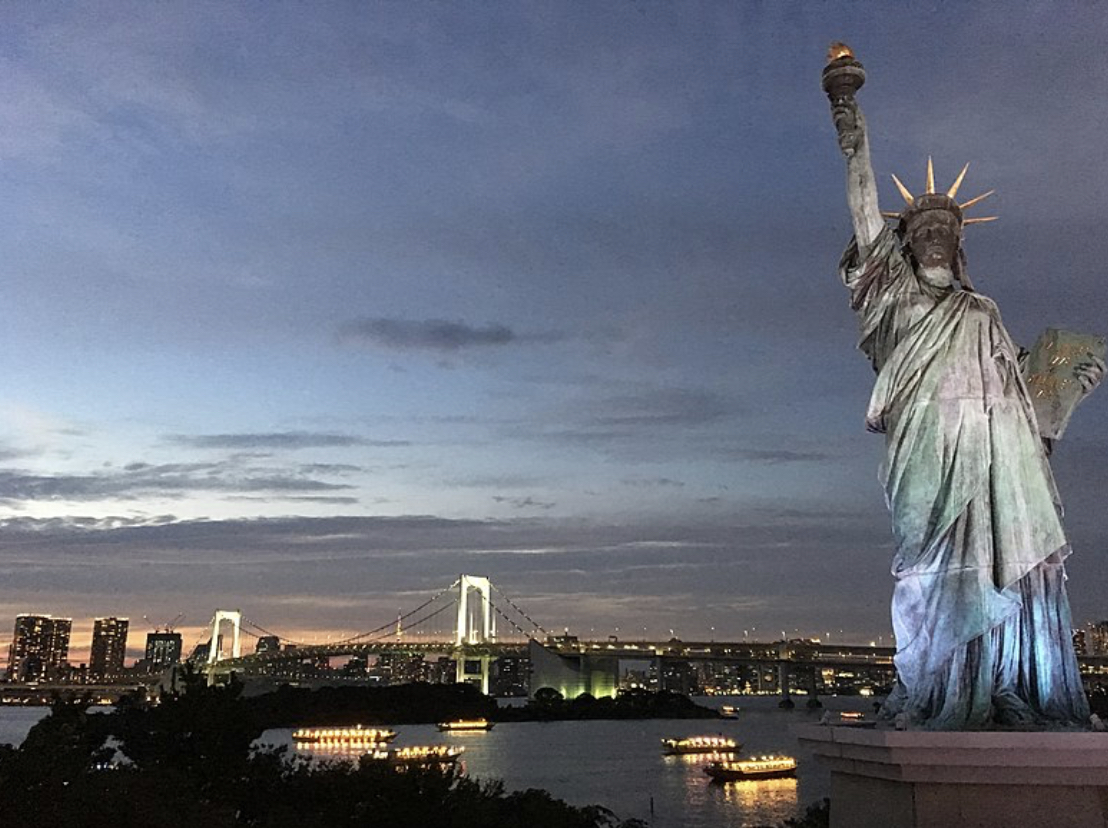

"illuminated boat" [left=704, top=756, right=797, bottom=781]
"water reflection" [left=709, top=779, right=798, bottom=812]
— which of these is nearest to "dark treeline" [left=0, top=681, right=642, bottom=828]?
"water reflection" [left=709, top=779, right=798, bottom=812]

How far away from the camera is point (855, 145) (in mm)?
6570

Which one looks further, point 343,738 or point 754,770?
point 343,738

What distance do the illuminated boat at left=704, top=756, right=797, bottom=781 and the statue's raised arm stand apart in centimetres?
3514

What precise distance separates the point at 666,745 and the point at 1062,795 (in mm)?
47224

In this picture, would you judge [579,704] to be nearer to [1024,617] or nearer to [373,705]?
[373,705]

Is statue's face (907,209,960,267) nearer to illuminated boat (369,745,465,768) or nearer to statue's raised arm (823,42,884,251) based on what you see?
statue's raised arm (823,42,884,251)

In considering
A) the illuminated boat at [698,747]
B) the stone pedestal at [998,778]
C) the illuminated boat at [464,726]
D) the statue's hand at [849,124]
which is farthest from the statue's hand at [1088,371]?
the illuminated boat at [464,726]

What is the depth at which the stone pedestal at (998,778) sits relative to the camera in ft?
15.2

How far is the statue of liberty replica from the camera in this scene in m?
5.62

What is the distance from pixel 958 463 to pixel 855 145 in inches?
87.0

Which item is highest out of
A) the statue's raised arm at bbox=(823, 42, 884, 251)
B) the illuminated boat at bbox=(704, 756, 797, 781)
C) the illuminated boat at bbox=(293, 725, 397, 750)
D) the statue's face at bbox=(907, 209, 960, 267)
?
the statue's raised arm at bbox=(823, 42, 884, 251)

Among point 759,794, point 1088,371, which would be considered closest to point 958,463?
point 1088,371

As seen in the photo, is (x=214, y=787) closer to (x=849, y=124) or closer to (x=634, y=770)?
(x=849, y=124)

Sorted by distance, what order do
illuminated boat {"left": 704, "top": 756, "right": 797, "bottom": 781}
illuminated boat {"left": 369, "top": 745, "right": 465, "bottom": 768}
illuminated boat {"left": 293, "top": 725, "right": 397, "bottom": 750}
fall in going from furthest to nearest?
illuminated boat {"left": 293, "top": 725, "right": 397, "bottom": 750} → illuminated boat {"left": 704, "top": 756, "right": 797, "bottom": 781} → illuminated boat {"left": 369, "top": 745, "right": 465, "bottom": 768}
